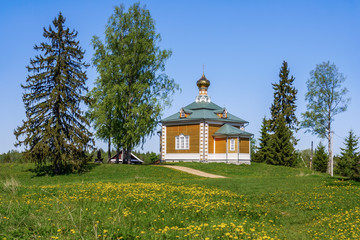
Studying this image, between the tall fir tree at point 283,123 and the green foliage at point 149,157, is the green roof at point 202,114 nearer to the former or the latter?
the tall fir tree at point 283,123

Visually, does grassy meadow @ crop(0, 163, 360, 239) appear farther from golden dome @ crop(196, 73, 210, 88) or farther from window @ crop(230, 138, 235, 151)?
golden dome @ crop(196, 73, 210, 88)

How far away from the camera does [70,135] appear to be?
29641 mm

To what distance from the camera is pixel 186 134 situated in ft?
139

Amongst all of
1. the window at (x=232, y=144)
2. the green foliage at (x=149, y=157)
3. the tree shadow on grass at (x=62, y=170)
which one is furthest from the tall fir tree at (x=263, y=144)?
the tree shadow on grass at (x=62, y=170)

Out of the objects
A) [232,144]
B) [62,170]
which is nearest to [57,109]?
[62,170]

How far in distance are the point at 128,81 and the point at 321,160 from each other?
2720 centimetres

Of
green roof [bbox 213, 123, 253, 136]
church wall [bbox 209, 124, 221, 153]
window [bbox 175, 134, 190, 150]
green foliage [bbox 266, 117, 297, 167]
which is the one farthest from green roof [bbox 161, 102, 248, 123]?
green foliage [bbox 266, 117, 297, 167]

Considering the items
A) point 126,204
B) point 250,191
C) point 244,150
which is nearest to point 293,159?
point 244,150

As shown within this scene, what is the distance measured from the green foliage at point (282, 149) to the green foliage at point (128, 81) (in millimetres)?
17697

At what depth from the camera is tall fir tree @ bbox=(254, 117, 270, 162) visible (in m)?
51.6

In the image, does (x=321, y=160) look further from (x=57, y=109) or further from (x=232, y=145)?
(x=57, y=109)

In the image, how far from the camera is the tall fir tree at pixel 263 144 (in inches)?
2032

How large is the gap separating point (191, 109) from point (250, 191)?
27.2 m

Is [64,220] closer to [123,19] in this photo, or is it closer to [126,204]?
[126,204]
